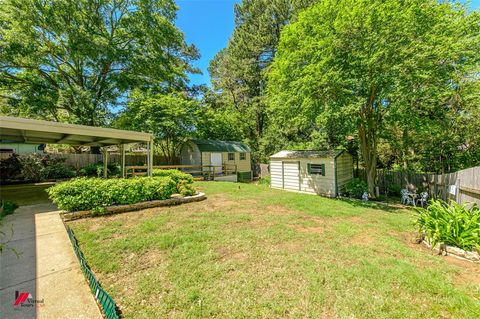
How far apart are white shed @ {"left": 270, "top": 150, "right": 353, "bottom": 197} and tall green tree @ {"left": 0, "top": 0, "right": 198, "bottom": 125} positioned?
13.0 m

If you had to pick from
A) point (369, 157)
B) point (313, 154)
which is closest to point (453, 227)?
point (369, 157)

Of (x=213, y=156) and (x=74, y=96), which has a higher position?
(x=74, y=96)

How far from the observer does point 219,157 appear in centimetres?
1725

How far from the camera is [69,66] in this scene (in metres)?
14.5

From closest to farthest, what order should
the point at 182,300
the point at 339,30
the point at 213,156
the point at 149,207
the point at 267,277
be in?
the point at 182,300, the point at 267,277, the point at 149,207, the point at 339,30, the point at 213,156

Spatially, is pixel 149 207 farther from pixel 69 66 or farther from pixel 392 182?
pixel 69 66

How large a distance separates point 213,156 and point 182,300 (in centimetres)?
1460

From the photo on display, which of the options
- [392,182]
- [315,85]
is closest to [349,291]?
[315,85]

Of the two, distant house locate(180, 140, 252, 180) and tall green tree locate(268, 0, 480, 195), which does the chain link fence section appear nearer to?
tall green tree locate(268, 0, 480, 195)

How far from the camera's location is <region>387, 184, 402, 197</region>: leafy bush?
392 inches

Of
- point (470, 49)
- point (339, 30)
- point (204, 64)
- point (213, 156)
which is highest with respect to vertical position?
point (204, 64)

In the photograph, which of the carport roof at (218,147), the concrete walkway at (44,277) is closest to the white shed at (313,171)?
the carport roof at (218,147)

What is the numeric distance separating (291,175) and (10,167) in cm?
1601

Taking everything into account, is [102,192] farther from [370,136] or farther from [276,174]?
[370,136]
